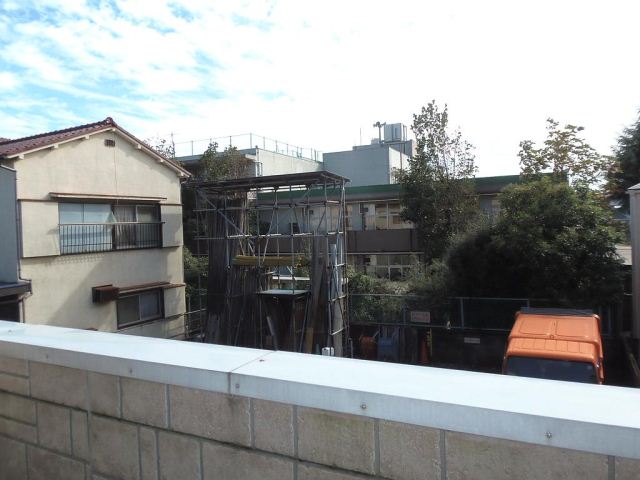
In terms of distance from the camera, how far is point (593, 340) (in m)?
10.6

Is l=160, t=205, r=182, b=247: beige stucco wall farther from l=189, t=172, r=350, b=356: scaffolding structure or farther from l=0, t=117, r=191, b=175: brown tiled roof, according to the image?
l=0, t=117, r=191, b=175: brown tiled roof

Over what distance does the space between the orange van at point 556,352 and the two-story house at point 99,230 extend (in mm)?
11058

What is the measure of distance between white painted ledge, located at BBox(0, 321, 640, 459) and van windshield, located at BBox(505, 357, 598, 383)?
850 centimetres

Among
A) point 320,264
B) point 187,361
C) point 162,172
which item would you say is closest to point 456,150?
point 320,264

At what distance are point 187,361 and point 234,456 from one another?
48 cm

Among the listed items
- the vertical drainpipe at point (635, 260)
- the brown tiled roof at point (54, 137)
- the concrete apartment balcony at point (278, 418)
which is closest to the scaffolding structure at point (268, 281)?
the brown tiled roof at point (54, 137)

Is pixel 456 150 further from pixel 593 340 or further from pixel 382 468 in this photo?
pixel 382 468

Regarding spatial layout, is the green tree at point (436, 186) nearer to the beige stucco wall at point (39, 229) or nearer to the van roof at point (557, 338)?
the van roof at point (557, 338)

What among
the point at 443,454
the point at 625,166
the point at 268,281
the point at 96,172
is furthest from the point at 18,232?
the point at 625,166

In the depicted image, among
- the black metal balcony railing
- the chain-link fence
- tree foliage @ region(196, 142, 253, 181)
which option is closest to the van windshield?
the chain-link fence

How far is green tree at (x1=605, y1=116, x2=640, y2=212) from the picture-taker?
24098mm

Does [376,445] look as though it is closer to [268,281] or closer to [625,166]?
[268,281]

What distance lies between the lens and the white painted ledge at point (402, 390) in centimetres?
164

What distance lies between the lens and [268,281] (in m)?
17.8
